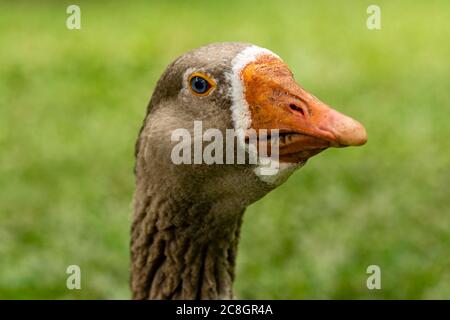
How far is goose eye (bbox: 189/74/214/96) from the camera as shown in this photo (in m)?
3.37

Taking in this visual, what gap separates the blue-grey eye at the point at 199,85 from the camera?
3.38m

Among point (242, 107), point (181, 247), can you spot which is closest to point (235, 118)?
point (242, 107)

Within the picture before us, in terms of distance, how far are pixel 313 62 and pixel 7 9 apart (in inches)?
253

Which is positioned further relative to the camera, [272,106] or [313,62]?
[313,62]

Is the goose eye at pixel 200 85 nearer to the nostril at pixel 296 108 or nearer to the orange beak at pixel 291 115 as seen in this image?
the orange beak at pixel 291 115

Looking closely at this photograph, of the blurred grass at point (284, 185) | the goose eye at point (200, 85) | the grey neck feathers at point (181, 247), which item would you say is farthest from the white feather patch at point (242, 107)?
the blurred grass at point (284, 185)

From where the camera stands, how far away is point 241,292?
5.50 meters

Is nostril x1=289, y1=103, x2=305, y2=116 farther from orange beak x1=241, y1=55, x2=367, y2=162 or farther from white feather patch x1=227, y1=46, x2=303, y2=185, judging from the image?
white feather patch x1=227, y1=46, x2=303, y2=185

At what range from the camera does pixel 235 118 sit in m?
3.27

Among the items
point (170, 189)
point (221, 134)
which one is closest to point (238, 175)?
point (221, 134)

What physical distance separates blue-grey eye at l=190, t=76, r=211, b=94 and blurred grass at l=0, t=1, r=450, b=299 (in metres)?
2.35

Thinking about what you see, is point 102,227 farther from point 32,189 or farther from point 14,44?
point 14,44

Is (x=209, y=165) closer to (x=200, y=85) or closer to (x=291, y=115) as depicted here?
(x=200, y=85)

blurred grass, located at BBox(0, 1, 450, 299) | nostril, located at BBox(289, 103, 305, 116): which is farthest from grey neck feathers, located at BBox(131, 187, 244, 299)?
blurred grass, located at BBox(0, 1, 450, 299)
